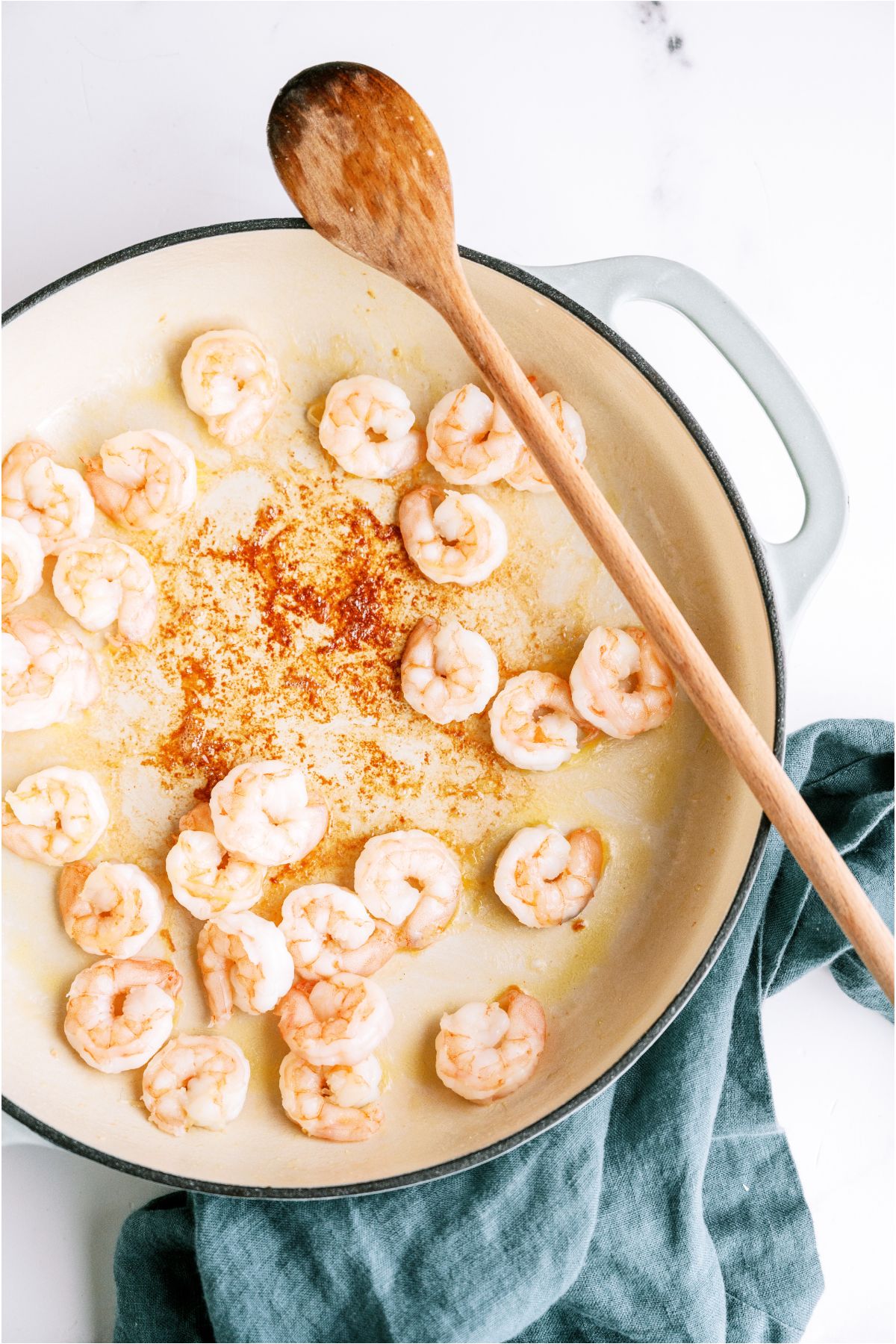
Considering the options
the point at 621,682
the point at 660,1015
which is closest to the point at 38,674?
the point at 621,682

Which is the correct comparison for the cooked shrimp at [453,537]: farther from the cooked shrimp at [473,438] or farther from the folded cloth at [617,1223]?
the folded cloth at [617,1223]

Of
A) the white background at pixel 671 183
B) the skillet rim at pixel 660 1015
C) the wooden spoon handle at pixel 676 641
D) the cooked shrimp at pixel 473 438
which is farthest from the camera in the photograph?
the white background at pixel 671 183

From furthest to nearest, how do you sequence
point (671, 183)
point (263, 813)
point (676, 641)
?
1. point (671, 183)
2. point (263, 813)
3. point (676, 641)

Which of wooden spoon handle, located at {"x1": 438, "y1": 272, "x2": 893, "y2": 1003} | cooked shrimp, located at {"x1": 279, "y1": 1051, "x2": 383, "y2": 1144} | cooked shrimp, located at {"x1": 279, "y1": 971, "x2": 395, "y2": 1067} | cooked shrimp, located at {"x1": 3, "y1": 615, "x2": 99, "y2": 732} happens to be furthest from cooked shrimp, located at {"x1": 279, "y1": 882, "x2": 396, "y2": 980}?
wooden spoon handle, located at {"x1": 438, "y1": 272, "x2": 893, "y2": 1003}

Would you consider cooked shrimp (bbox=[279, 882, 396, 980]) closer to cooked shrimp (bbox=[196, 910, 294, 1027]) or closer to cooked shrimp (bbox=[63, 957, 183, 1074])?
cooked shrimp (bbox=[196, 910, 294, 1027])

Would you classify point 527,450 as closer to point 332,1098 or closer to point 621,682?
point 621,682

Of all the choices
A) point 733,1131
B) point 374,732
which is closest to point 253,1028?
point 374,732

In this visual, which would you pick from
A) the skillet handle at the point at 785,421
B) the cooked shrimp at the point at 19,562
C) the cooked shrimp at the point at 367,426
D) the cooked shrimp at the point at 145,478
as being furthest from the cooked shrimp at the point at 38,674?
the skillet handle at the point at 785,421
